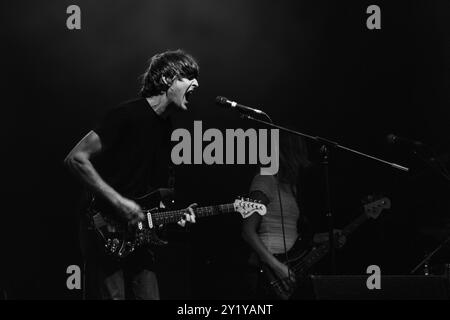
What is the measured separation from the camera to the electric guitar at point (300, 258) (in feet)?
14.8

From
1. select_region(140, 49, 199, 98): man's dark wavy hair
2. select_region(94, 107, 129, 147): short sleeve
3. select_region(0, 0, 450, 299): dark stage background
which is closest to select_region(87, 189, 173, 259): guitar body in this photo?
select_region(94, 107, 129, 147): short sleeve

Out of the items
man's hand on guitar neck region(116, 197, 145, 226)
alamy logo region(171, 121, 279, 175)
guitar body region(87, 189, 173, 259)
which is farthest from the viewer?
alamy logo region(171, 121, 279, 175)

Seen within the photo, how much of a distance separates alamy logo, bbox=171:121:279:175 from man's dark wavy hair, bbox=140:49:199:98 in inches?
42.5

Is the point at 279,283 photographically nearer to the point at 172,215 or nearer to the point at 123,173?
the point at 172,215

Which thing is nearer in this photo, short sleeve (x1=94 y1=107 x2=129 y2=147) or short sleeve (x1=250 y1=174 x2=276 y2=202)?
short sleeve (x1=94 y1=107 x2=129 y2=147)

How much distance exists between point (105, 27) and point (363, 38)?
6.43ft

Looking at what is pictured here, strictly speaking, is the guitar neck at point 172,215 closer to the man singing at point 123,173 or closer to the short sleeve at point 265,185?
the man singing at point 123,173

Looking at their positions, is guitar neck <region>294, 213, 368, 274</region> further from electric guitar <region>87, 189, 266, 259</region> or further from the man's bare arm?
the man's bare arm

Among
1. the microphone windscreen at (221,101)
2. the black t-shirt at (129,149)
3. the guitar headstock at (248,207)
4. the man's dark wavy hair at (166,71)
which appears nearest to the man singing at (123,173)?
the black t-shirt at (129,149)

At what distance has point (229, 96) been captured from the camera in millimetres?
4859

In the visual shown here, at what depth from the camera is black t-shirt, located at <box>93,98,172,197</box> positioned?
129 inches

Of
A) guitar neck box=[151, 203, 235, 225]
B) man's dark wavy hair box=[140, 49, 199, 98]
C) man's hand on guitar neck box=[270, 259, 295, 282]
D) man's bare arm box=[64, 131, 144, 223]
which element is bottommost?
man's hand on guitar neck box=[270, 259, 295, 282]

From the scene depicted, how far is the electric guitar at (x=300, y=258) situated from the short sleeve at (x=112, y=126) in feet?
5.72
